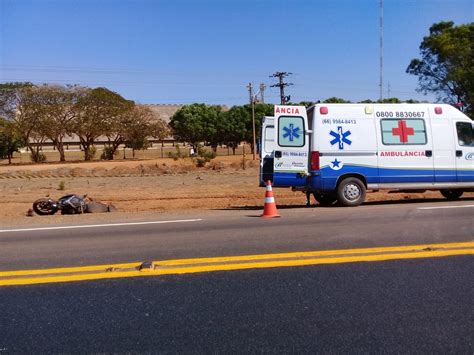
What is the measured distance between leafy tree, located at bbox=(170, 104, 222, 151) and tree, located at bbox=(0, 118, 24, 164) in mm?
24197

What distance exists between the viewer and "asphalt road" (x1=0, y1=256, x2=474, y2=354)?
13.3ft

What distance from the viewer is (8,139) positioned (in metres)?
54.2

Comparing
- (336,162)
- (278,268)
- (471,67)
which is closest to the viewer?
(278,268)

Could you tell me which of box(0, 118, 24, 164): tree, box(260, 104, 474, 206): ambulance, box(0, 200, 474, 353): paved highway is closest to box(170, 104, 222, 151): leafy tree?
box(0, 118, 24, 164): tree

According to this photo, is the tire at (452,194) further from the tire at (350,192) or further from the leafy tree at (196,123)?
the leafy tree at (196,123)

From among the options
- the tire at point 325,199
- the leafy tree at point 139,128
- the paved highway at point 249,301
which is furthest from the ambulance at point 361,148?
the leafy tree at point 139,128

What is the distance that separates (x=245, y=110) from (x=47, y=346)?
2913 inches

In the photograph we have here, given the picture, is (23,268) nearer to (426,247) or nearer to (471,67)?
(426,247)

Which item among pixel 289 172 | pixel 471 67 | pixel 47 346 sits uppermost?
pixel 471 67

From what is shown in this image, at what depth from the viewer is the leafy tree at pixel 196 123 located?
7438 centimetres

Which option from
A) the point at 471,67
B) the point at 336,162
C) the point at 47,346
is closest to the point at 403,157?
the point at 336,162

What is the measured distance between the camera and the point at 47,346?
162 inches

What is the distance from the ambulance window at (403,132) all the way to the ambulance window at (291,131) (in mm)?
2024

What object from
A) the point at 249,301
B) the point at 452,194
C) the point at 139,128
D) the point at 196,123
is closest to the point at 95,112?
the point at 139,128
